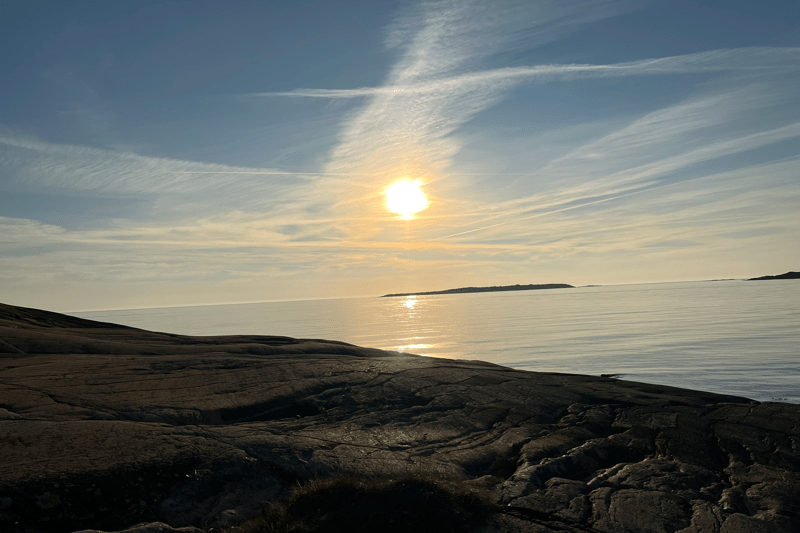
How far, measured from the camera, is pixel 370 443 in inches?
316

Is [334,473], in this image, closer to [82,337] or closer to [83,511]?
[83,511]

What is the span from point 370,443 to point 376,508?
2358mm

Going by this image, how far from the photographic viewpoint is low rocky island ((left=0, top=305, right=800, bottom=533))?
592cm

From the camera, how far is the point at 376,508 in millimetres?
5691

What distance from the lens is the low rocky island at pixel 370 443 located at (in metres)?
5.92

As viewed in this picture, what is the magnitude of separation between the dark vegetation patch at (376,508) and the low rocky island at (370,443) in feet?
0.26

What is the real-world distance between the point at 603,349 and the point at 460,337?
59.8 feet

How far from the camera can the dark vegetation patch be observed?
18.0 ft

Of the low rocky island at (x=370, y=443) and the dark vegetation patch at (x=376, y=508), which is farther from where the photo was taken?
the low rocky island at (x=370, y=443)

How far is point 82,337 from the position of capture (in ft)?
49.5

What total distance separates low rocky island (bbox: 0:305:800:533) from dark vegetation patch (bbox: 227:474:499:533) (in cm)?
8

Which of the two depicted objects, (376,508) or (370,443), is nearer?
(376,508)

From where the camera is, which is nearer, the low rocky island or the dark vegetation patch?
the dark vegetation patch

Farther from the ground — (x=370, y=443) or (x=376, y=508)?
(x=370, y=443)
